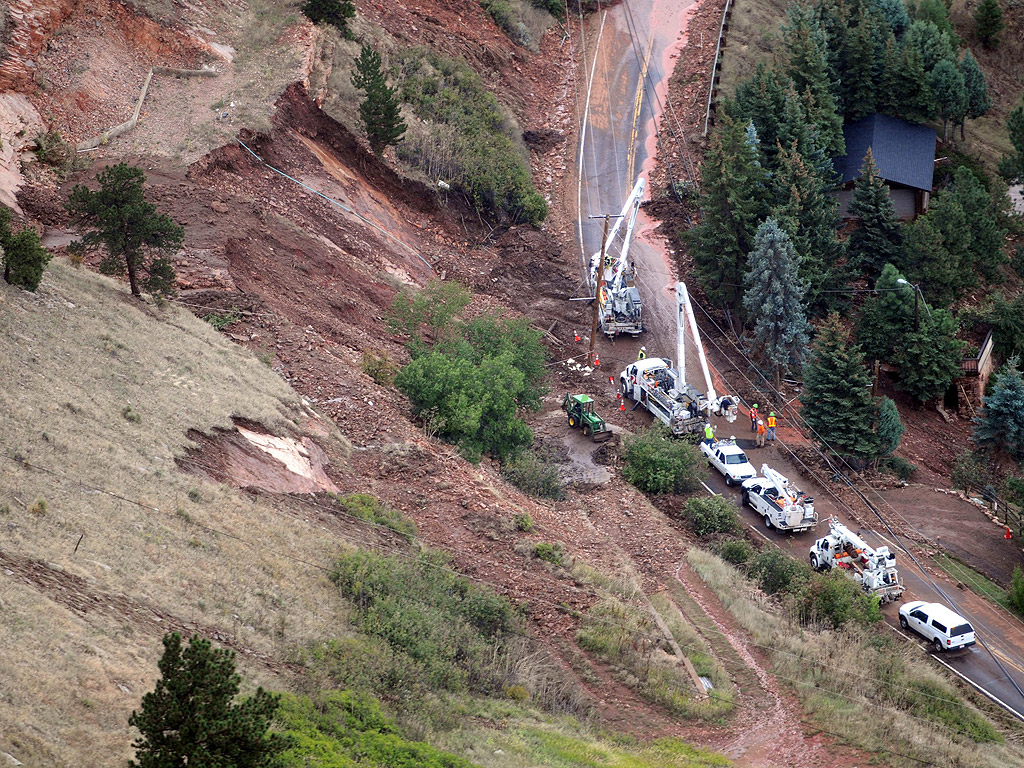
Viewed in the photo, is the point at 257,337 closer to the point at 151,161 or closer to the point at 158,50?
the point at 151,161

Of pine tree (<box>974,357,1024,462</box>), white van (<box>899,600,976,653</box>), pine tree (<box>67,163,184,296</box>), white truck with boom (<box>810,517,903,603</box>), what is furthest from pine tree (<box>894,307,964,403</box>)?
pine tree (<box>67,163,184,296</box>)

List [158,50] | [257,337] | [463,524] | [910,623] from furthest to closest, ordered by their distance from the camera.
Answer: [158,50] → [257,337] → [910,623] → [463,524]

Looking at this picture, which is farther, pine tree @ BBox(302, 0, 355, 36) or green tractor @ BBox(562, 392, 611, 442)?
pine tree @ BBox(302, 0, 355, 36)

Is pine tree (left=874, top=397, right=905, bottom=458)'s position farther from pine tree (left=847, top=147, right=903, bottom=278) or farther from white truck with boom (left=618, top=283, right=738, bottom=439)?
pine tree (left=847, top=147, right=903, bottom=278)

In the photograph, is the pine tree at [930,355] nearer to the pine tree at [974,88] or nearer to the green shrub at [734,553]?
the green shrub at [734,553]

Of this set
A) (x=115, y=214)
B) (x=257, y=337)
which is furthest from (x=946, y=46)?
(x=115, y=214)

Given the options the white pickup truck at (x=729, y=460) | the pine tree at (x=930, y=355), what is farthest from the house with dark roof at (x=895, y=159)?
the white pickup truck at (x=729, y=460)
